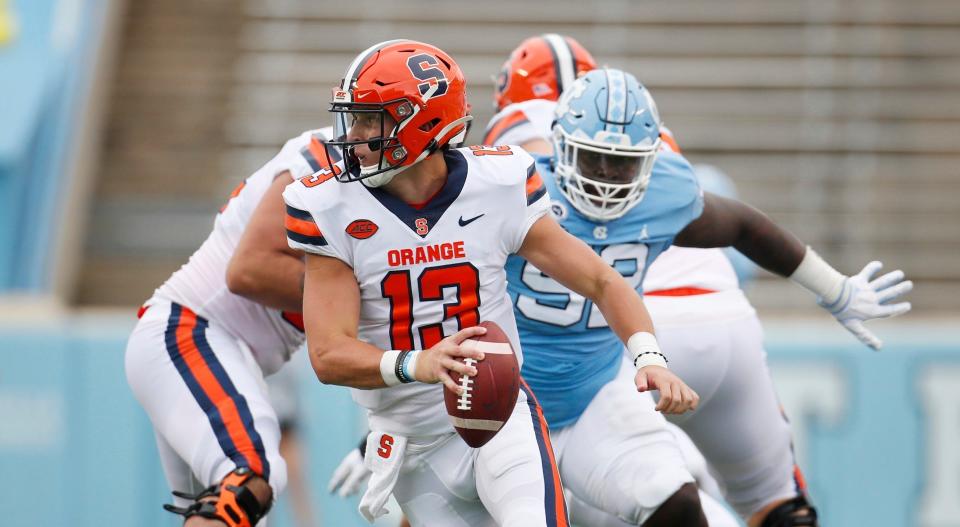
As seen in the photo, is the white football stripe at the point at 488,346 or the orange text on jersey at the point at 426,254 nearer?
the white football stripe at the point at 488,346

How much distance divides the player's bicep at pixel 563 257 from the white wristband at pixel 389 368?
528 millimetres

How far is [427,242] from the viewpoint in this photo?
372cm

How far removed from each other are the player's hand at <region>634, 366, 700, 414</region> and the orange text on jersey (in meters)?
0.58

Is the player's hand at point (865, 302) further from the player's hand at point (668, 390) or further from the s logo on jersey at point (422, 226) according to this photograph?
the s logo on jersey at point (422, 226)

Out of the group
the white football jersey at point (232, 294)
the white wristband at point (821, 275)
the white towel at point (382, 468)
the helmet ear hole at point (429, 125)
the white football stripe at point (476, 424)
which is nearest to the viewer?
the white football stripe at point (476, 424)

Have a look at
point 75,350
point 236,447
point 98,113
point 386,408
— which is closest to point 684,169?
point 386,408

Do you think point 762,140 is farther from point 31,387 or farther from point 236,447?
point 236,447

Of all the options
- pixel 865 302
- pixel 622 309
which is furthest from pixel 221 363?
pixel 865 302

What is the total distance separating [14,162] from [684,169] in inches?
245

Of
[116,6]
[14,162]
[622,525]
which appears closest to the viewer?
[622,525]

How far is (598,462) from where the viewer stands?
446cm

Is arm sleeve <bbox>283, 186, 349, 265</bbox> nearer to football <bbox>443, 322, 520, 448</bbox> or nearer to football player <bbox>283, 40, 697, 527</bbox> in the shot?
football player <bbox>283, 40, 697, 527</bbox>

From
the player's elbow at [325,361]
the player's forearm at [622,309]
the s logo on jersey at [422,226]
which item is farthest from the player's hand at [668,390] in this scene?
the player's elbow at [325,361]

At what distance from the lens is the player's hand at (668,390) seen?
3.49 meters
